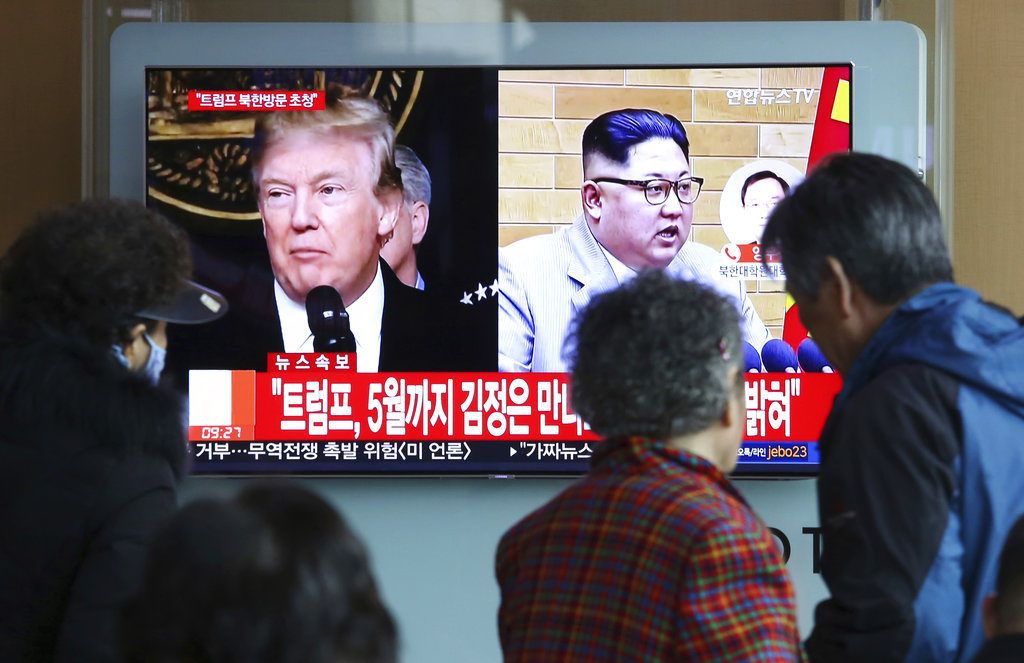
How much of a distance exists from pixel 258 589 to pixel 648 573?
2.42 ft

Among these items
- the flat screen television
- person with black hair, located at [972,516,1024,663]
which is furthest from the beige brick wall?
person with black hair, located at [972,516,1024,663]

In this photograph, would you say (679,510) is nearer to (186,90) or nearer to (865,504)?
(865,504)

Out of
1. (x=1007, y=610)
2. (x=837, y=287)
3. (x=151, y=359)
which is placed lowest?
(x=1007, y=610)

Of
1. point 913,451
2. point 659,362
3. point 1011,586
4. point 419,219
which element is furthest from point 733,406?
point 419,219

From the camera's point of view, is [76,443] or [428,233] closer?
[76,443]

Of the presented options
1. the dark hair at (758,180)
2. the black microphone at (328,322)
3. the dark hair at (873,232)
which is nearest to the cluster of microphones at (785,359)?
the dark hair at (758,180)

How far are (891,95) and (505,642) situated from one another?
8.73 ft

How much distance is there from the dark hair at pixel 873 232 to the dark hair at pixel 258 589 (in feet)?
3.37

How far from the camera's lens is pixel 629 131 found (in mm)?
3777

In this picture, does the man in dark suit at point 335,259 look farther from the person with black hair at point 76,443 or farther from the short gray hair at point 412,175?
the person with black hair at point 76,443

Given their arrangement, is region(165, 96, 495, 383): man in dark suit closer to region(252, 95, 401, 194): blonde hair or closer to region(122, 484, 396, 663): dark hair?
region(252, 95, 401, 194): blonde hair

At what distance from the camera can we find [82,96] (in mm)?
3992

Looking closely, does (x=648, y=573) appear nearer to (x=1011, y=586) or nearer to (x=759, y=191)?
(x=1011, y=586)

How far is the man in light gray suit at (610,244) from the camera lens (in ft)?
12.4
